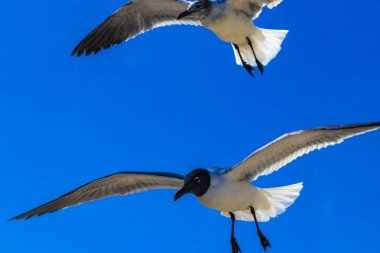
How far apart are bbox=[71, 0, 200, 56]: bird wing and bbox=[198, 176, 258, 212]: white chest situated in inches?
103

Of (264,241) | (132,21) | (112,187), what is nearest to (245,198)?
(264,241)

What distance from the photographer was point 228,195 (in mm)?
5734

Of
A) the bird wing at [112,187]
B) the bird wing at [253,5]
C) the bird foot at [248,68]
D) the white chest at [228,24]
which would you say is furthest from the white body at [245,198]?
the bird wing at [253,5]

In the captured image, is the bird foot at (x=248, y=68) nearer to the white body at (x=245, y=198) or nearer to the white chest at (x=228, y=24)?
the white chest at (x=228, y=24)

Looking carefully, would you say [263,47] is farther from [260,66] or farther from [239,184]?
[239,184]

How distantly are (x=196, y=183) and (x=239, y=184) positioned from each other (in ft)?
1.58

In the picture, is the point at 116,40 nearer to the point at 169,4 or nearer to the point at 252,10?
the point at 169,4

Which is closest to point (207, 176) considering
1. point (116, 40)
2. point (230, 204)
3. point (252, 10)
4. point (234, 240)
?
point (230, 204)

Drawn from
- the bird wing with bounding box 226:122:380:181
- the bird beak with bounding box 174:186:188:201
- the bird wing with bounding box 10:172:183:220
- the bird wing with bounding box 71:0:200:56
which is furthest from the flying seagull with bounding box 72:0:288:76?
the bird beak with bounding box 174:186:188:201

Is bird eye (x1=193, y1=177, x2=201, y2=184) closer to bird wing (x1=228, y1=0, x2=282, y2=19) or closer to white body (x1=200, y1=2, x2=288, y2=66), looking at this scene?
white body (x1=200, y1=2, x2=288, y2=66)

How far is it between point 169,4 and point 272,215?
111 inches

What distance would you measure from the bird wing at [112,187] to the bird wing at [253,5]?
6.51 feet

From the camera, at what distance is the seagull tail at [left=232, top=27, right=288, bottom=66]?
7375 mm

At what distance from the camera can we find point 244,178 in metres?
5.99
